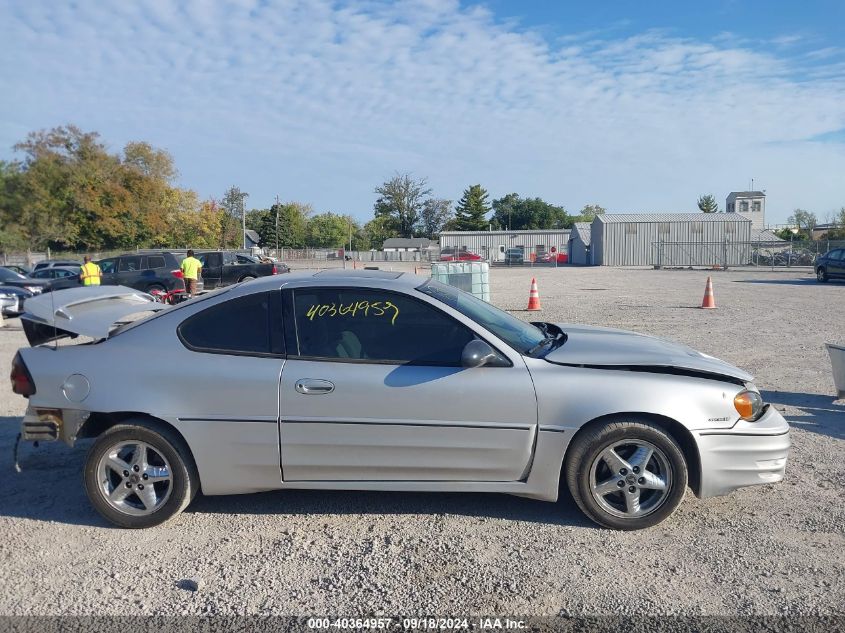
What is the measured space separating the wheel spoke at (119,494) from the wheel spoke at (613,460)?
2.98 metres

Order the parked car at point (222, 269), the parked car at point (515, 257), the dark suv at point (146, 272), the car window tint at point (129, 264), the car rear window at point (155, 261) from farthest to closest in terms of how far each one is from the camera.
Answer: the parked car at point (515, 257), the parked car at point (222, 269), the car rear window at point (155, 261), the car window tint at point (129, 264), the dark suv at point (146, 272)

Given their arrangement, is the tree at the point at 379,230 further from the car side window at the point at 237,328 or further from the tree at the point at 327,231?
the car side window at the point at 237,328

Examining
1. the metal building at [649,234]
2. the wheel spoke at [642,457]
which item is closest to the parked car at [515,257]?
the metal building at [649,234]

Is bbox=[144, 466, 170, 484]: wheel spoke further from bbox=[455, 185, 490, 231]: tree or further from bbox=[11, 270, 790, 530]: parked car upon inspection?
bbox=[455, 185, 490, 231]: tree

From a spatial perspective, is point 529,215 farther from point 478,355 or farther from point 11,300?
point 478,355

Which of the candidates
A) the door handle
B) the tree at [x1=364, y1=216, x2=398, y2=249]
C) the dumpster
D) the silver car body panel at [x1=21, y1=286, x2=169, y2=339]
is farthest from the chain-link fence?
the tree at [x1=364, y1=216, x2=398, y2=249]

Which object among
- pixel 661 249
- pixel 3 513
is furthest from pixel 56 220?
pixel 3 513

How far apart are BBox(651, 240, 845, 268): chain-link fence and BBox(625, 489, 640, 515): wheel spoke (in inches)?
1846

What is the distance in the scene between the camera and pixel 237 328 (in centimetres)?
442

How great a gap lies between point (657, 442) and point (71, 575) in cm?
344

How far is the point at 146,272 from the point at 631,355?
67.1 feet

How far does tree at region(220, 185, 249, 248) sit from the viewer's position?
84.7 meters

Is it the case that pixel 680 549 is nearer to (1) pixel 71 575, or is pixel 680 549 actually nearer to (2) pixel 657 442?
(2) pixel 657 442

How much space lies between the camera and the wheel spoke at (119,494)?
169 inches
